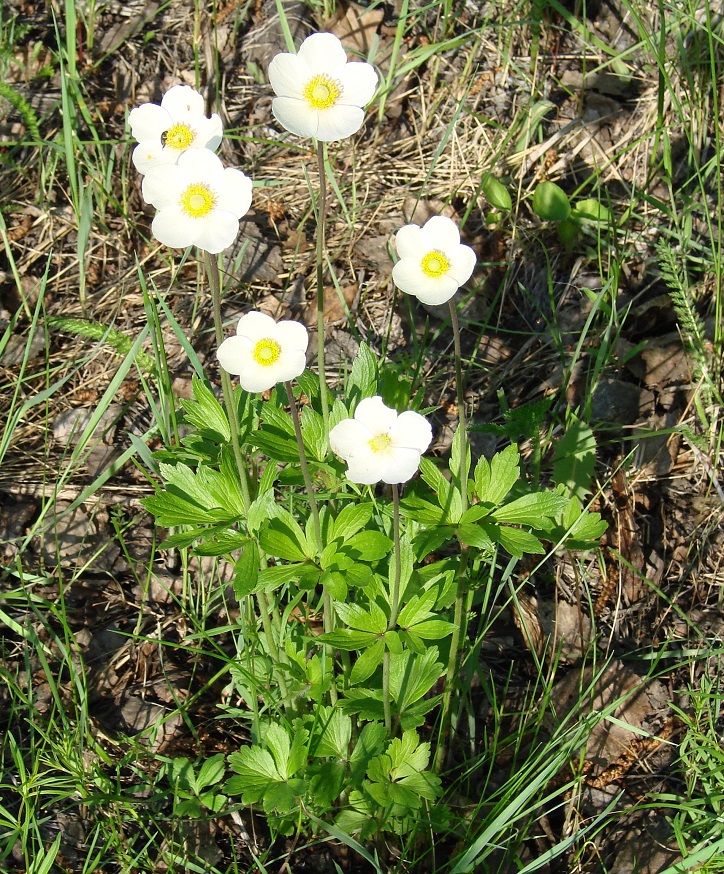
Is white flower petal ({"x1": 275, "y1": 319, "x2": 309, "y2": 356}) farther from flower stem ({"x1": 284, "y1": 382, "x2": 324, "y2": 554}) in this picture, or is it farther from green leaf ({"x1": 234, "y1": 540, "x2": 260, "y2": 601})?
green leaf ({"x1": 234, "y1": 540, "x2": 260, "y2": 601})

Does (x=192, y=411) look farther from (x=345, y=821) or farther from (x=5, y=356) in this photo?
(x=5, y=356)

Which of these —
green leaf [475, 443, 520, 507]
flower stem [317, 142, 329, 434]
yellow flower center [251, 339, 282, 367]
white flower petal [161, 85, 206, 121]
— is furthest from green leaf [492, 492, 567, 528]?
white flower petal [161, 85, 206, 121]

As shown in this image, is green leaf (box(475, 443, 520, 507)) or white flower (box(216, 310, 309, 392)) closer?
white flower (box(216, 310, 309, 392))

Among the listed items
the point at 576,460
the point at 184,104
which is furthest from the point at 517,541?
the point at 184,104

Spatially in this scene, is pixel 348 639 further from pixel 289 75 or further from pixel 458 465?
pixel 289 75

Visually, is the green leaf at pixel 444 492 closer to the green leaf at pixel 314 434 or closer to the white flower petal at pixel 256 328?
the green leaf at pixel 314 434

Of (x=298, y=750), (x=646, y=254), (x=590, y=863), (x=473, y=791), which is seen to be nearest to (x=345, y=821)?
(x=298, y=750)
